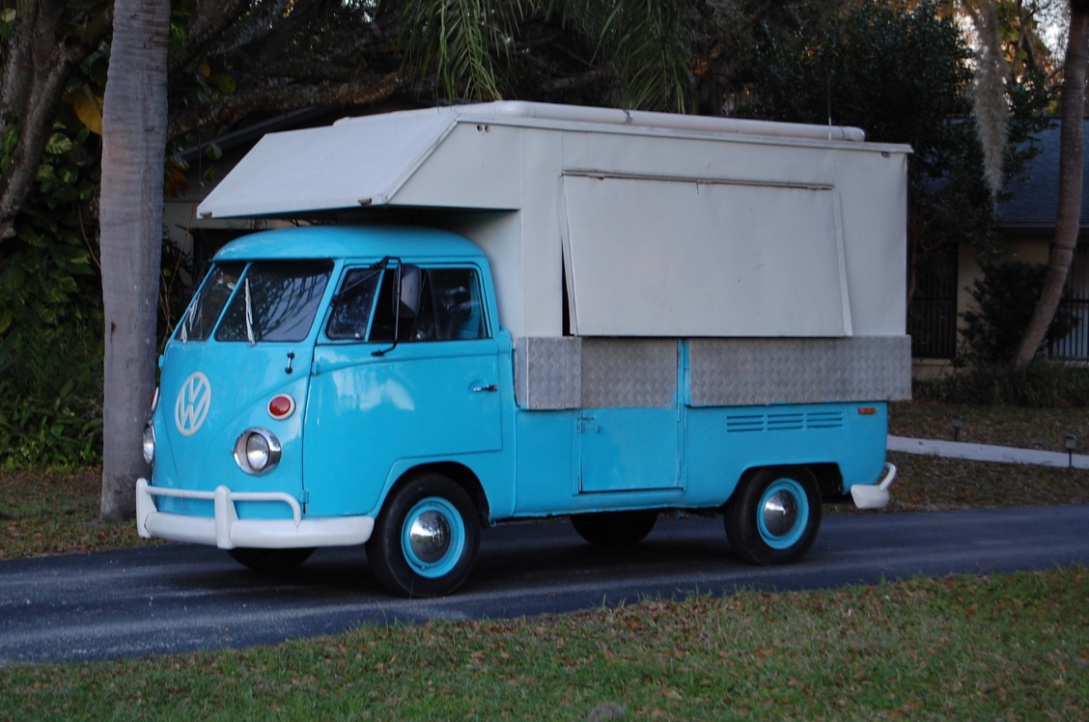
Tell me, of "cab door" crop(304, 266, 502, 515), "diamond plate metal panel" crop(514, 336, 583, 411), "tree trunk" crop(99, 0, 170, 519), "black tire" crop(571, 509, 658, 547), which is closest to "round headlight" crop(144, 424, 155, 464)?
"cab door" crop(304, 266, 502, 515)

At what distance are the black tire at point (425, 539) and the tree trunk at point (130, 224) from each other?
3.78 metres

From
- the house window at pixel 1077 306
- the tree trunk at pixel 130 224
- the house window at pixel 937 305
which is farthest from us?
the house window at pixel 937 305

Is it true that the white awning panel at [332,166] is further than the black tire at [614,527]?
No

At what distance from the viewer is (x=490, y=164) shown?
379 inches

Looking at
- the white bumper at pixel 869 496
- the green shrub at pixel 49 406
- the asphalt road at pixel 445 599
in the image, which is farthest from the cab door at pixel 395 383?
the green shrub at pixel 49 406

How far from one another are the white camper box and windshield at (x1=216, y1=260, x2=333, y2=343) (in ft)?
1.35

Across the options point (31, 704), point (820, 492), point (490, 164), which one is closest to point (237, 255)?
point (490, 164)

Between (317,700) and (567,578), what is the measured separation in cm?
407

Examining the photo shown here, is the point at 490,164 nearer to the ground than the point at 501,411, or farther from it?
farther from it

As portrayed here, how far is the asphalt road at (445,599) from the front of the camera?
27.9 feet

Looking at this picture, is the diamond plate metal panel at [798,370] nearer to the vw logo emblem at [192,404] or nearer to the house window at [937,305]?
the vw logo emblem at [192,404]

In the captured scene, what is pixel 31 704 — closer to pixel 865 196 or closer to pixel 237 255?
pixel 237 255

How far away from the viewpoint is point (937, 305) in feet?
92.6

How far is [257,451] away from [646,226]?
3.08 m
